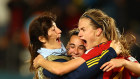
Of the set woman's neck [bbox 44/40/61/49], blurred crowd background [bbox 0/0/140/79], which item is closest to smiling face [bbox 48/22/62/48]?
woman's neck [bbox 44/40/61/49]

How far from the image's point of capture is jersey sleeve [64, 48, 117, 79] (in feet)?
11.0

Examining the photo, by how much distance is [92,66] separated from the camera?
11.0 feet

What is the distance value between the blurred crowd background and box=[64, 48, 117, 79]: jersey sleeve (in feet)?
15.6

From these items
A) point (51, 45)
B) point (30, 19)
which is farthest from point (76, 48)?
point (30, 19)

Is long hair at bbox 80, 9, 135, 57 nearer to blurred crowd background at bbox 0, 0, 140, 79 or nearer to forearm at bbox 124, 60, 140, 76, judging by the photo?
forearm at bbox 124, 60, 140, 76

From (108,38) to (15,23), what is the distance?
237 inches

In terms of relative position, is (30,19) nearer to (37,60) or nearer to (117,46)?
(37,60)

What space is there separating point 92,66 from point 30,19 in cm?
581

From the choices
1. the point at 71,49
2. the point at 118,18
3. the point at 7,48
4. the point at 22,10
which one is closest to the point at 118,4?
the point at 118,18

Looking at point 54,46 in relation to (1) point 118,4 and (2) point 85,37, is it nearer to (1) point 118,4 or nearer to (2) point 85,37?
(2) point 85,37

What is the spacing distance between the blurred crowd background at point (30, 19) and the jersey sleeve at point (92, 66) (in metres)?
4.76

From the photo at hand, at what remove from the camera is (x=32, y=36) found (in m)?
3.92

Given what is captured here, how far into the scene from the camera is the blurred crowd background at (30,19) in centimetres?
830

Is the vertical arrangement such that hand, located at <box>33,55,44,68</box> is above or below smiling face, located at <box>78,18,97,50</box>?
below
